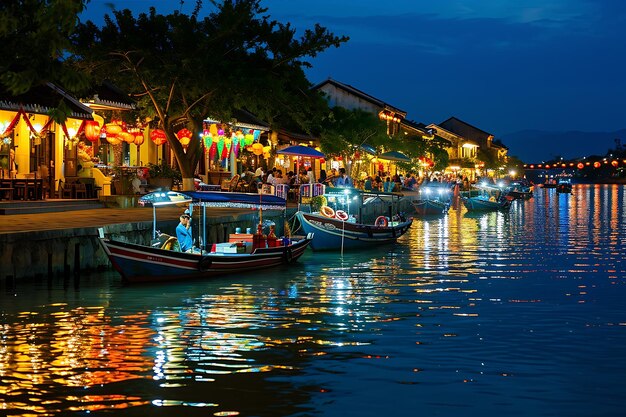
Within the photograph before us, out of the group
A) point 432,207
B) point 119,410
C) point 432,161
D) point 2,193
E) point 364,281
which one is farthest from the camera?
point 432,161

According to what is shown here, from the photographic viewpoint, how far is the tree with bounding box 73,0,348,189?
34312 mm

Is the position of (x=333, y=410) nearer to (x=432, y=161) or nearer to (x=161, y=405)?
(x=161, y=405)

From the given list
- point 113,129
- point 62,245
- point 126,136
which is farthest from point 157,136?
point 62,245

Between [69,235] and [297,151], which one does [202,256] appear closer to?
[69,235]

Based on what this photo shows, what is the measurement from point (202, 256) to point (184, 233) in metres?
0.83

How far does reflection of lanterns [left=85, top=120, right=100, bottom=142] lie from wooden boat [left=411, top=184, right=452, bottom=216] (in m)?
31.1

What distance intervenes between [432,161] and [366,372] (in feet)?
271

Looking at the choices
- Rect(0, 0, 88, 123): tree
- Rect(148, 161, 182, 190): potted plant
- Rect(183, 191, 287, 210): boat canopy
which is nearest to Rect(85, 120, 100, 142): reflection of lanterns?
Rect(148, 161, 182, 190): potted plant

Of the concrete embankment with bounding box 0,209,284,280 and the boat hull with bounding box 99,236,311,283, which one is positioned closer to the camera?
the concrete embankment with bounding box 0,209,284,280

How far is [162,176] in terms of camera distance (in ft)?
126

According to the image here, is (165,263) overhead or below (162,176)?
below

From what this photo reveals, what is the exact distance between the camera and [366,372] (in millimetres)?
13461

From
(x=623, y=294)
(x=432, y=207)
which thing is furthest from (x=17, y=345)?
(x=432, y=207)

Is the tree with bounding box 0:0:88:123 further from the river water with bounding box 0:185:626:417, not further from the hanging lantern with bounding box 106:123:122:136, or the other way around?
the hanging lantern with bounding box 106:123:122:136
